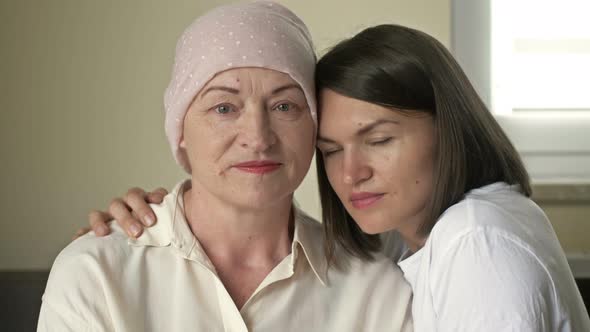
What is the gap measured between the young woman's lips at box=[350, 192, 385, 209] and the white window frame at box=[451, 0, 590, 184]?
3.72ft

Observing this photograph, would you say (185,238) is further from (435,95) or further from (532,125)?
(532,125)

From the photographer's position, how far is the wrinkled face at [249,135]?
1575 millimetres

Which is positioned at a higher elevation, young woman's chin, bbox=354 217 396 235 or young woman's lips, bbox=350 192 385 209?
young woman's lips, bbox=350 192 385 209

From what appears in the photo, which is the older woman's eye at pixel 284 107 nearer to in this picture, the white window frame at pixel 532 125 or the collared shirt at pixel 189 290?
the collared shirt at pixel 189 290

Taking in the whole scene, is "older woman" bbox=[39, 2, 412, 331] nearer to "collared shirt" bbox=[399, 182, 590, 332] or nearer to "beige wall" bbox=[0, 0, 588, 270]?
"collared shirt" bbox=[399, 182, 590, 332]

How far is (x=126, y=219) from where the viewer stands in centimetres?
166

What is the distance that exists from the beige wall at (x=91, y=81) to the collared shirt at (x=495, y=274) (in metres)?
1.12

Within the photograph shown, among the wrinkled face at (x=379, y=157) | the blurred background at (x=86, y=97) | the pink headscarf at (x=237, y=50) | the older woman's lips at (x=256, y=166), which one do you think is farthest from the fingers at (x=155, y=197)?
the blurred background at (x=86, y=97)

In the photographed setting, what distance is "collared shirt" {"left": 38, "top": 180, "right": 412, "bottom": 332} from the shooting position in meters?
1.51

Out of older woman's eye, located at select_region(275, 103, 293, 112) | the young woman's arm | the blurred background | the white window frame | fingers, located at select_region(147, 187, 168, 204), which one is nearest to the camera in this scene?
the young woman's arm

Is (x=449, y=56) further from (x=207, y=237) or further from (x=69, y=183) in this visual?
(x=69, y=183)

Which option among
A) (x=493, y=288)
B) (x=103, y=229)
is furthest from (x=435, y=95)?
(x=103, y=229)

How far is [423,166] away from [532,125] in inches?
47.2

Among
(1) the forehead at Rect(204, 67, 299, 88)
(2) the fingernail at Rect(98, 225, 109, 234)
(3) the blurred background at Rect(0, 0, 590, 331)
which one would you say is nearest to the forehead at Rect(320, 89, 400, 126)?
(1) the forehead at Rect(204, 67, 299, 88)
